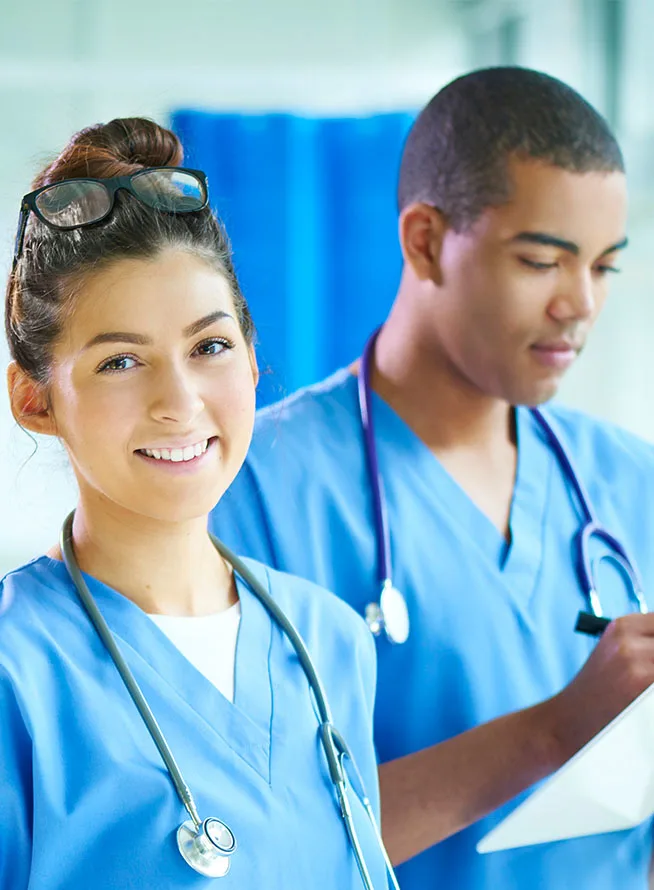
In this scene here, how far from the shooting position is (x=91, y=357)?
Answer: 2.86 ft

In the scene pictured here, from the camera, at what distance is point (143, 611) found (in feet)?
3.06

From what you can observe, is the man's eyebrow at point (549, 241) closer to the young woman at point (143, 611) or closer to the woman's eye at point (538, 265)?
the woman's eye at point (538, 265)

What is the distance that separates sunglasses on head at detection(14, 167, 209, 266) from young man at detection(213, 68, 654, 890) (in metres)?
0.40

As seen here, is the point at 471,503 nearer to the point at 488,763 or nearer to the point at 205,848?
the point at 488,763

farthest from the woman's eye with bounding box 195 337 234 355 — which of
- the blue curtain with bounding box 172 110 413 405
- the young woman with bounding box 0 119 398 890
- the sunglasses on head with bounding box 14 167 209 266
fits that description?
the blue curtain with bounding box 172 110 413 405

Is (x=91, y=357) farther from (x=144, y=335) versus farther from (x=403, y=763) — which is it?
(x=403, y=763)

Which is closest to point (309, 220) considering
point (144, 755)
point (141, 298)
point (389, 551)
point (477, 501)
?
point (477, 501)

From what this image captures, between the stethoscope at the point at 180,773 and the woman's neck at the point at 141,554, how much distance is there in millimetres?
20

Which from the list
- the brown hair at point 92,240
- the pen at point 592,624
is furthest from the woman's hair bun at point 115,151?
the pen at point 592,624

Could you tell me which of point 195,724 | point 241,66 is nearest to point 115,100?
point 241,66

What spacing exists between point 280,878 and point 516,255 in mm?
712

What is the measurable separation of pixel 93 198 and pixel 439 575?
1.92 ft

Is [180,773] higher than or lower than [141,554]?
lower

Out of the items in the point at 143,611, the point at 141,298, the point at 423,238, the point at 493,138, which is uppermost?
the point at 493,138
